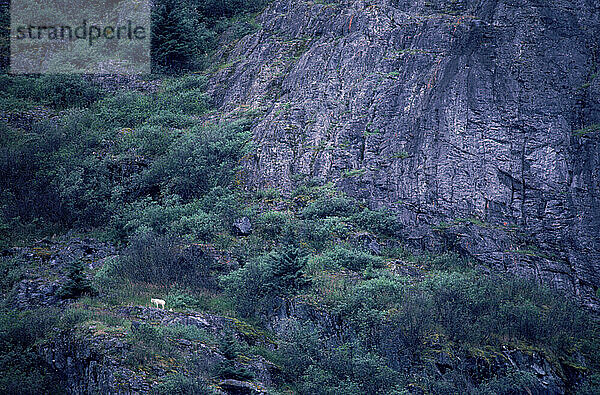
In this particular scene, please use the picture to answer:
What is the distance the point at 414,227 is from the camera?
81.1ft

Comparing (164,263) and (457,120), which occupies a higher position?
(457,120)

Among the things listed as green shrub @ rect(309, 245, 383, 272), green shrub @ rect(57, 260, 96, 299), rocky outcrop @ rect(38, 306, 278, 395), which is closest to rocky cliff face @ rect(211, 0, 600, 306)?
green shrub @ rect(309, 245, 383, 272)

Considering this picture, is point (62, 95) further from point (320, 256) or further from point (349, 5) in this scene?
point (320, 256)

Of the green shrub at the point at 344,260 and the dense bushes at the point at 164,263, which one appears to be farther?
the green shrub at the point at 344,260

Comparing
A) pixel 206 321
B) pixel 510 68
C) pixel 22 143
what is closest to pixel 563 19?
pixel 510 68

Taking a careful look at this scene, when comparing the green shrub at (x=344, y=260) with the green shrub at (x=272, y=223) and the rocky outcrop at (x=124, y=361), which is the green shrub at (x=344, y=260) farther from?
the rocky outcrop at (x=124, y=361)

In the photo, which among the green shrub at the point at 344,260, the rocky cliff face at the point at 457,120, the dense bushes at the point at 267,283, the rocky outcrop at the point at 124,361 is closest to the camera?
the rocky outcrop at the point at 124,361

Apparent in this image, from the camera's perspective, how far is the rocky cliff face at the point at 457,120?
2375 centimetres

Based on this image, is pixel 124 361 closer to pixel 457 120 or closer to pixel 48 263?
pixel 48 263

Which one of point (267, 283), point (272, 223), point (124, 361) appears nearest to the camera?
point (124, 361)

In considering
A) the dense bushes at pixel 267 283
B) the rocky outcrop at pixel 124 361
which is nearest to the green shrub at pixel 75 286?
the rocky outcrop at pixel 124 361

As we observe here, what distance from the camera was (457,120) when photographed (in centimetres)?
2672

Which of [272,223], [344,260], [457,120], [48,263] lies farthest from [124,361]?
[457,120]

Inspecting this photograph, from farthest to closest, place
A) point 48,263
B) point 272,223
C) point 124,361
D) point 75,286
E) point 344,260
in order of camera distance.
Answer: point 272,223 → point 48,263 → point 344,260 → point 75,286 → point 124,361
